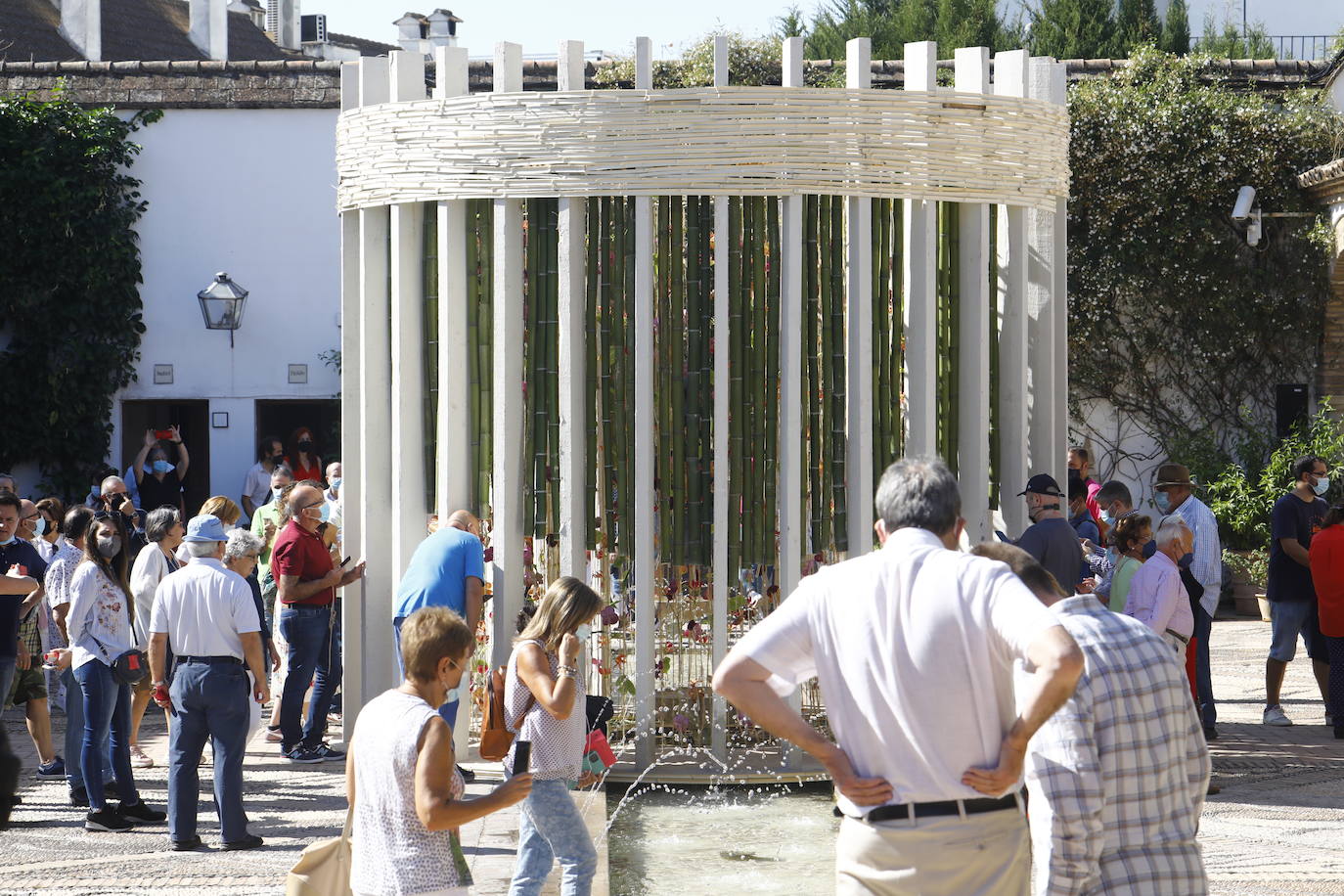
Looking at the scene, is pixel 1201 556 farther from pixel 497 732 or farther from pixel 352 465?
pixel 497 732

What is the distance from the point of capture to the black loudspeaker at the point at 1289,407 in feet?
53.7

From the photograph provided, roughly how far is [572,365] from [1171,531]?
10.1ft

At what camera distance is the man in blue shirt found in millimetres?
7672

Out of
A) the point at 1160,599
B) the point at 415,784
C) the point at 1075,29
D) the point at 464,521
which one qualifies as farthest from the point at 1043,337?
the point at 1075,29

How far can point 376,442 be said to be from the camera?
8617mm

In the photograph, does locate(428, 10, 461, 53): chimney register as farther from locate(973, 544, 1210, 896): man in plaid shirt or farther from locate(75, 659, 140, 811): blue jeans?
locate(973, 544, 1210, 896): man in plaid shirt

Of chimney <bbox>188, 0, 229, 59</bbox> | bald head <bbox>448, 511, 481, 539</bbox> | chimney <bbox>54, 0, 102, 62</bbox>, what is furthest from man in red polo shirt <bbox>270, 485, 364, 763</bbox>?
chimney <bbox>188, 0, 229, 59</bbox>

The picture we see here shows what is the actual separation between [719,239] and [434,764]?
4.14 m

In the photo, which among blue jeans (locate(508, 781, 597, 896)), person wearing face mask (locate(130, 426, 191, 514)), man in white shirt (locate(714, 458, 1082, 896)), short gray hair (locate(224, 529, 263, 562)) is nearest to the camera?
man in white shirt (locate(714, 458, 1082, 896))

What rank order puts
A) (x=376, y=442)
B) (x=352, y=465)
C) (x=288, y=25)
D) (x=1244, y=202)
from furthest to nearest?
(x=288, y=25) < (x=1244, y=202) < (x=352, y=465) < (x=376, y=442)

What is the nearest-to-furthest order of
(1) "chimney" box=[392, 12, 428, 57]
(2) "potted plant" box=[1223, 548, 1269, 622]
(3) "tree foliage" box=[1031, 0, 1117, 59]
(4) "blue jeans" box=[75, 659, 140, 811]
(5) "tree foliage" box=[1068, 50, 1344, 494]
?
(4) "blue jeans" box=[75, 659, 140, 811] < (2) "potted plant" box=[1223, 548, 1269, 622] < (5) "tree foliage" box=[1068, 50, 1344, 494] < (3) "tree foliage" box=[1031, 0, 1117, 59] < (1) "chimney" box=[392, 12, 428, 57]

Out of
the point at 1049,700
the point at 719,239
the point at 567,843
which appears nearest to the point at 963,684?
the point at 1049,700

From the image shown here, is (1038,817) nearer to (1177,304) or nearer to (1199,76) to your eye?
(1177,304)

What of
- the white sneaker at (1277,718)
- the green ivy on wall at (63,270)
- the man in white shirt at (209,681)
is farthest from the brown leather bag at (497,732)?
the green ivy on wall at (63,270)
